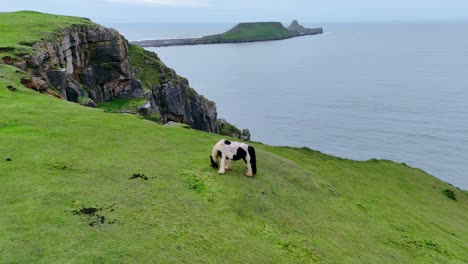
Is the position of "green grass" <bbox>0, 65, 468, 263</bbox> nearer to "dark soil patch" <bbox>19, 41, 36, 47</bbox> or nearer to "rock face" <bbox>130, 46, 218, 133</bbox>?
"dark soil patch" <bbox>19, 41, 36, 47</bbox>

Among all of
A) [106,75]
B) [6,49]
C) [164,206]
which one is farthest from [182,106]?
[164,206]

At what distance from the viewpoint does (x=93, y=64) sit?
62.6m

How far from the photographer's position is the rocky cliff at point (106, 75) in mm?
44688

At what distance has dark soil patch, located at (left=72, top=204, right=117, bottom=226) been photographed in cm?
1625

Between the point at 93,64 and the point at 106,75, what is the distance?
2.39m

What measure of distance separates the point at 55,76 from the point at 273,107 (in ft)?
327

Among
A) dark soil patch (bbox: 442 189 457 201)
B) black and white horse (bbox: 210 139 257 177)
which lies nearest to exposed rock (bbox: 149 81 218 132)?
dark soil patch (bbox: 442 189 457 201)

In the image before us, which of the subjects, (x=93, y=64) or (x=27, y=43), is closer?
(x=27, y=43)

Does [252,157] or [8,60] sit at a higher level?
[8,60]

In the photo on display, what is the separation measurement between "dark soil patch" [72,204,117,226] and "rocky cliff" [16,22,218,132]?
78.9ft

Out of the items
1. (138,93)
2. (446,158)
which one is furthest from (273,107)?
(138,93)

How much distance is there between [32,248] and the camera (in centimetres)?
1412

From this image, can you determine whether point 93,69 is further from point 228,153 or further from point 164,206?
point 164,206

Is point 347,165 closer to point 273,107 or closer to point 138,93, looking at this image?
point 138,93
